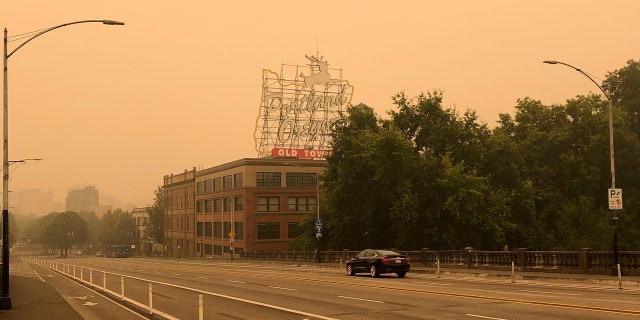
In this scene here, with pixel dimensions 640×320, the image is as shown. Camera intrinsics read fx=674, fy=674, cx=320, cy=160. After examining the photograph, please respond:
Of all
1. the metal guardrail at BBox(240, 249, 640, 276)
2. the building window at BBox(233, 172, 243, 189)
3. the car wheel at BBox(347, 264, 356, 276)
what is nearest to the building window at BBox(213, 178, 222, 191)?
the building window at BBox(233, 172, 243, 189)

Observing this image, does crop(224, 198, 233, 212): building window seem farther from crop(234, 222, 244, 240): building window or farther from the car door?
the car door

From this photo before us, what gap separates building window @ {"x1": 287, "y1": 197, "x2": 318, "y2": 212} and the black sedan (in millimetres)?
63478

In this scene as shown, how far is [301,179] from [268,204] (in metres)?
6.50

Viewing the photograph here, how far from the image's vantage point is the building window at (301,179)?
333 feet

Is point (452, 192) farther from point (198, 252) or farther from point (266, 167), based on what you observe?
point (198, 252)

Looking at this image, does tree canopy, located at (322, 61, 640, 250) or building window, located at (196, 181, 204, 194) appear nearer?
tree canopy, located at (322, 61, 640, 250)

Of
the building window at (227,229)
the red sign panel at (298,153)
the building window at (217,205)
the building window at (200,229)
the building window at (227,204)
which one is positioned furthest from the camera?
the building window at (200,229)

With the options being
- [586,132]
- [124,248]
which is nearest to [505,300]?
[586,132]

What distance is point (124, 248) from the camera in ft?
504

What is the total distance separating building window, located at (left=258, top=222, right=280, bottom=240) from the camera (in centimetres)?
9838

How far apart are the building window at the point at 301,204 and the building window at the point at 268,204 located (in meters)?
1.84

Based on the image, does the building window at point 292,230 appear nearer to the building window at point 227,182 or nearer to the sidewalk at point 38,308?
the building window at point 227,182

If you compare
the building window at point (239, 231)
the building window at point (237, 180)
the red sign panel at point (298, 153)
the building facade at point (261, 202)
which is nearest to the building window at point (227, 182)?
the building facade at point (261, 202)

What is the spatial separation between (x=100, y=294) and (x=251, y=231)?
222 feet
